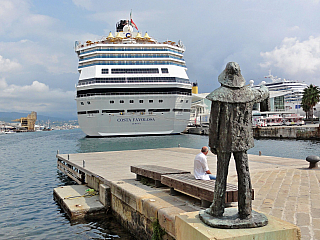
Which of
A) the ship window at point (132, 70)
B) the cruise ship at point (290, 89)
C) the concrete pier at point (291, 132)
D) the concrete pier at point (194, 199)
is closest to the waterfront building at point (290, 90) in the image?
the cruise ship at point (290, 89)

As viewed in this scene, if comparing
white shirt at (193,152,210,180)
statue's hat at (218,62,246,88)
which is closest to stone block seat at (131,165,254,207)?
white shirt at (193,152,210,180)

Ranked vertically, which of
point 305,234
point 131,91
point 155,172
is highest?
point 131,91

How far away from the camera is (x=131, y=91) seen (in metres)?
40.1

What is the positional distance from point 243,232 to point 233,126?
1.20m

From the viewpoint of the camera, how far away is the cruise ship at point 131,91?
39.6 m

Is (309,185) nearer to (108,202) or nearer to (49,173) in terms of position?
(108,202)

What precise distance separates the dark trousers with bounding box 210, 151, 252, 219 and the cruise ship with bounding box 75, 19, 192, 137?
36265 millimetres

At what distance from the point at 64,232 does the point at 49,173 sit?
30.3 feet

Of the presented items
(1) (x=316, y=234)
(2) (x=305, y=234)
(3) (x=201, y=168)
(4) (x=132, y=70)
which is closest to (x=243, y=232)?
(2) (x=305, y=234)

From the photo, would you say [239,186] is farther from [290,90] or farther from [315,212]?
[290,90]

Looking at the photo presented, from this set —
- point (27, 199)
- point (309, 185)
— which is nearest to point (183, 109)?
point (27, 199)

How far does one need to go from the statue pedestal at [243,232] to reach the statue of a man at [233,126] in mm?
267

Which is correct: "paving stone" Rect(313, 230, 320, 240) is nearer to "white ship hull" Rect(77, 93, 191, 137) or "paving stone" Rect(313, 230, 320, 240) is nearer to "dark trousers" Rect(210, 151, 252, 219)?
"dark trousers" Rect(210, 151, 252, 219)

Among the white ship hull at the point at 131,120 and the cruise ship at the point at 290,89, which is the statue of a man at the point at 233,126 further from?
the cruise ship at the point at 290,89
